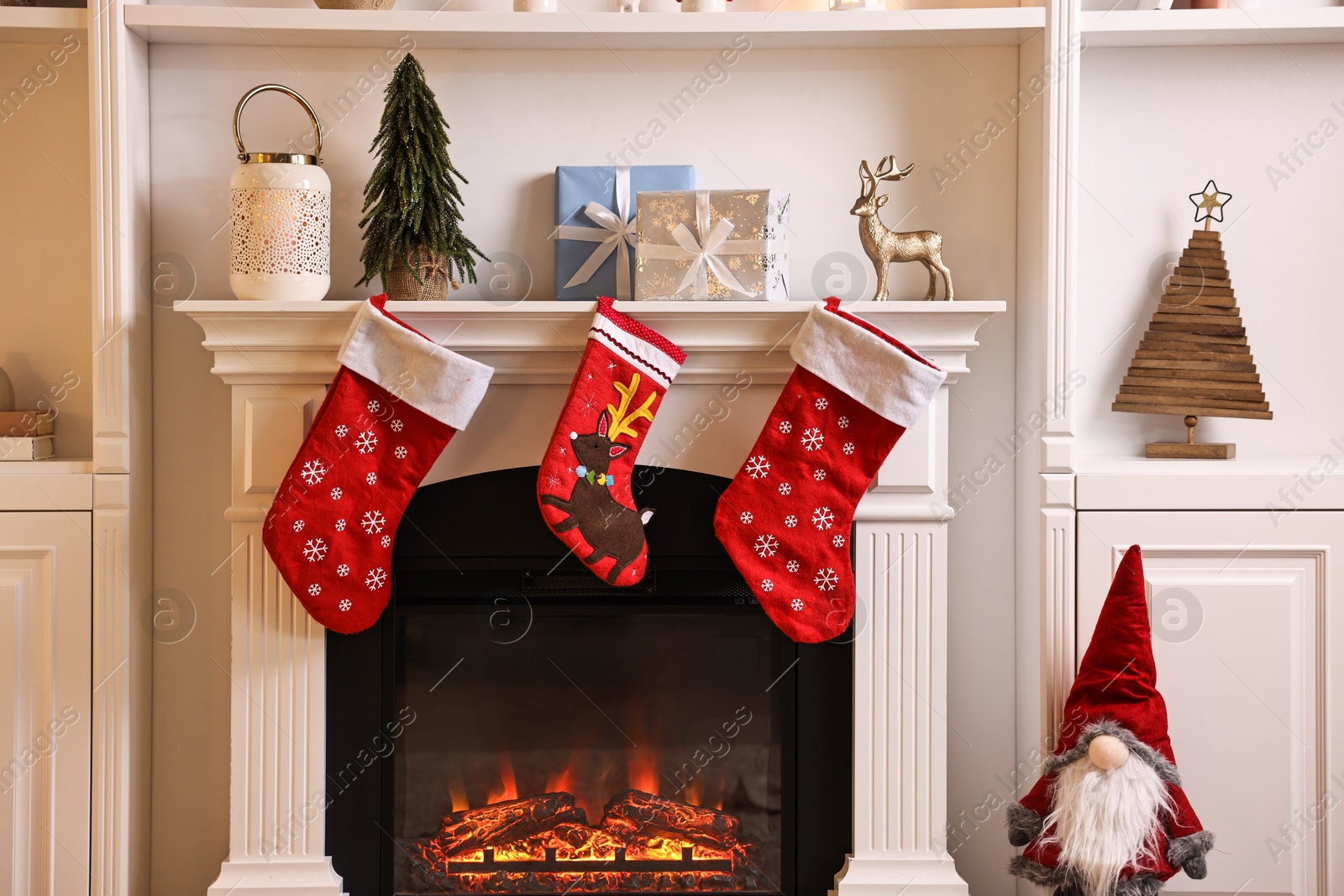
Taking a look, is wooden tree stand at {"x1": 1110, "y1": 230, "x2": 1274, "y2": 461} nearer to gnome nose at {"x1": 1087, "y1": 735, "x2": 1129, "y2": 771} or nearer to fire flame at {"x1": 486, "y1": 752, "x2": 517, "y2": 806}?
gnome nose at {"x1": 1087, "y1": 735, "x2": 1129, "y2": 771}

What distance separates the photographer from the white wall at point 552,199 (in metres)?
1.71

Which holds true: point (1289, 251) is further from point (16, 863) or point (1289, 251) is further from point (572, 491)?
point (16, 863)

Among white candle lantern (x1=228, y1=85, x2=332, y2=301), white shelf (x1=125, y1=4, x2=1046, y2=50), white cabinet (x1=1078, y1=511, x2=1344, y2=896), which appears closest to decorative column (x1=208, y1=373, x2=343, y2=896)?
white candle lantern (x1=228, y1=85, x2=332, y2=301)

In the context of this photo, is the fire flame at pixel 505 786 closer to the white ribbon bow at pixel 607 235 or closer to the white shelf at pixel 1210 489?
the white ribbon bow at pixel 607 235

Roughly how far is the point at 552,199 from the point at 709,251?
0.39 m

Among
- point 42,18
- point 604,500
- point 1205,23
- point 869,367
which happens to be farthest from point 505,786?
point 1205,23

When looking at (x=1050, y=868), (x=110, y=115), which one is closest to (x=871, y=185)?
(x=1050, y=868)

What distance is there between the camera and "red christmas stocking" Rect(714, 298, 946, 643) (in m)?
1.51

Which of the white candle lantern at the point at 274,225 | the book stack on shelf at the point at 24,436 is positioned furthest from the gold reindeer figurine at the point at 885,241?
the book stack on shelf at the point at 24,436

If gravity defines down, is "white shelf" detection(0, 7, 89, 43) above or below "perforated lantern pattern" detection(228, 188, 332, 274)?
above

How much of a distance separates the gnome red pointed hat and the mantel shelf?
46 cm

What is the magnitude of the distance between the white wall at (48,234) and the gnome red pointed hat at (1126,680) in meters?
1.91

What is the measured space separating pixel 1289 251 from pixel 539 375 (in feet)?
4.97

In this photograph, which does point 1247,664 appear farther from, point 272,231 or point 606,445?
point 272,231
